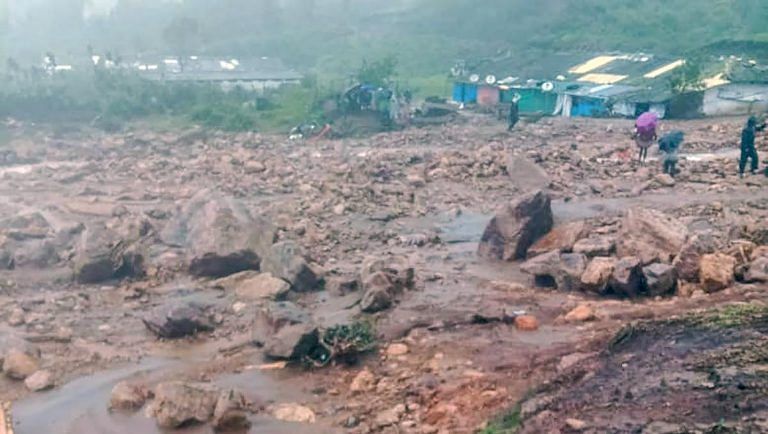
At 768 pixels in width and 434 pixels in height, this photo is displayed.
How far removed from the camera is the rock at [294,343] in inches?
296

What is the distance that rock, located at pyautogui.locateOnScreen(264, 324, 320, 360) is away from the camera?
296 inches

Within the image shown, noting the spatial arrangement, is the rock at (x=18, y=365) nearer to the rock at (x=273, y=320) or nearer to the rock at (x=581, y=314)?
the rock at (x=273, y=320)

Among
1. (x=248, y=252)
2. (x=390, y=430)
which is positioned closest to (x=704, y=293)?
(x=390, y=430)

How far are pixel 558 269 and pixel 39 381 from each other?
512 cm

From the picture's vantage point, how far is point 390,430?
610 centimetres

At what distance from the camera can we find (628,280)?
836 cm

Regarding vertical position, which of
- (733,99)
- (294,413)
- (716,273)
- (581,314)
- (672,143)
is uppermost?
(733,99)

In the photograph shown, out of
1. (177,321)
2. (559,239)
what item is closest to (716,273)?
(559,239)

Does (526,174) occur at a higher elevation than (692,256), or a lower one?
lower

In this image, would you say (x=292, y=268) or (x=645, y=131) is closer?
(x=292, y=268)

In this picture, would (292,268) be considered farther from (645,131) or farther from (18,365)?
(645,131)

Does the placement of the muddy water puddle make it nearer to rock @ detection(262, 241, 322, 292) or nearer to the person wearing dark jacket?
rock @ detection(262, 241, 322, 292)

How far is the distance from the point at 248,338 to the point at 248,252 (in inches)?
91.0

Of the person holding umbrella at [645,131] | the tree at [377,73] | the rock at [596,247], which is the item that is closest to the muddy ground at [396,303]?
the person holding umbrella at [645,131]
